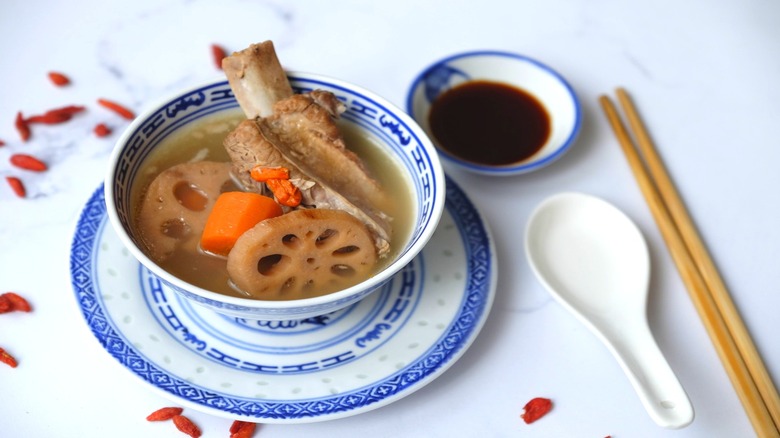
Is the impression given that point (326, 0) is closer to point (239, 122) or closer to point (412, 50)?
point (412, 50)

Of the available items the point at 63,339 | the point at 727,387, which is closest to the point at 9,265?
the point at 63,339

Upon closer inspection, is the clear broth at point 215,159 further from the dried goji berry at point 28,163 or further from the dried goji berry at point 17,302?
the dried goji berry at point 28,163

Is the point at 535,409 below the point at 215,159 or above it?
below

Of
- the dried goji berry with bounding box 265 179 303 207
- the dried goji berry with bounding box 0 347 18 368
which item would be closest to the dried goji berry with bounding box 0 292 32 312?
the dried goji berry with bounding box 0 347 18 368

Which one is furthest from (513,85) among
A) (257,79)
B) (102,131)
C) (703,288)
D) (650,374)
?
(102,131)

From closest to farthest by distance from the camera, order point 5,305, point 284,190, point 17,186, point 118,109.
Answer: point 284,190 < point 5,305 < point 17,186 < point 118,109

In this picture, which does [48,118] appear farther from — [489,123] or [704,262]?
[704,262]

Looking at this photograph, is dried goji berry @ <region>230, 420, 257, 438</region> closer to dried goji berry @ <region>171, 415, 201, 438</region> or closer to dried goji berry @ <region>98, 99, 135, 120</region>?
dried goji berry @ <region>171, 415, 201, 438</region>
